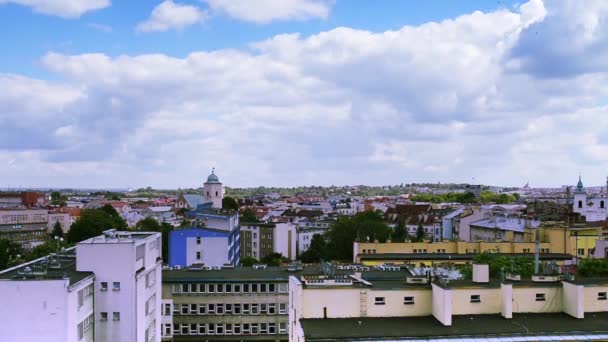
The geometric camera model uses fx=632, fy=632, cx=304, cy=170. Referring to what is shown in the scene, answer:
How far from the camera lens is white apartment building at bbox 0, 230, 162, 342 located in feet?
94.6

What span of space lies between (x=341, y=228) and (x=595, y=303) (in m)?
63.4

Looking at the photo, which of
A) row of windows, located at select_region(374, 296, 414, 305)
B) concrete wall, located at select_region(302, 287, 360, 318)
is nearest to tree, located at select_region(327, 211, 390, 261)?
row of windows, located at select_region(374, 296, 414, 305)

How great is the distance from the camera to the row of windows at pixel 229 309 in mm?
46625

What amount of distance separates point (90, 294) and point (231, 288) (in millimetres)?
15432

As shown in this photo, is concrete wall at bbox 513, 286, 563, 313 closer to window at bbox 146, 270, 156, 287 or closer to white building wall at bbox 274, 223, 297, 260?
window at bbox 146, 270, 156, 287

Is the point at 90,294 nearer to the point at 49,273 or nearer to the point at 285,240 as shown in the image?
the point at 49,273

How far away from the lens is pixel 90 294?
106 ft

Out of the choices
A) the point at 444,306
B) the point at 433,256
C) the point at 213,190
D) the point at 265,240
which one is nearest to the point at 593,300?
the point at 444,306

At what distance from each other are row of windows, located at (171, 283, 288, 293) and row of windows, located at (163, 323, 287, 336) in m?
2.61

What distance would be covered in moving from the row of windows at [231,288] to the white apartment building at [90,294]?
6.79 m

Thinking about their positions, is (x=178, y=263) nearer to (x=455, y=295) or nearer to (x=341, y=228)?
(x=341, y=228)

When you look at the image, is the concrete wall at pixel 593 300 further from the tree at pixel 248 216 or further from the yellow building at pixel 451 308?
the tree at pixel 248 216

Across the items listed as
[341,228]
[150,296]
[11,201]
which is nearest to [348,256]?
[341,228]

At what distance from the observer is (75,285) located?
1177 inches
